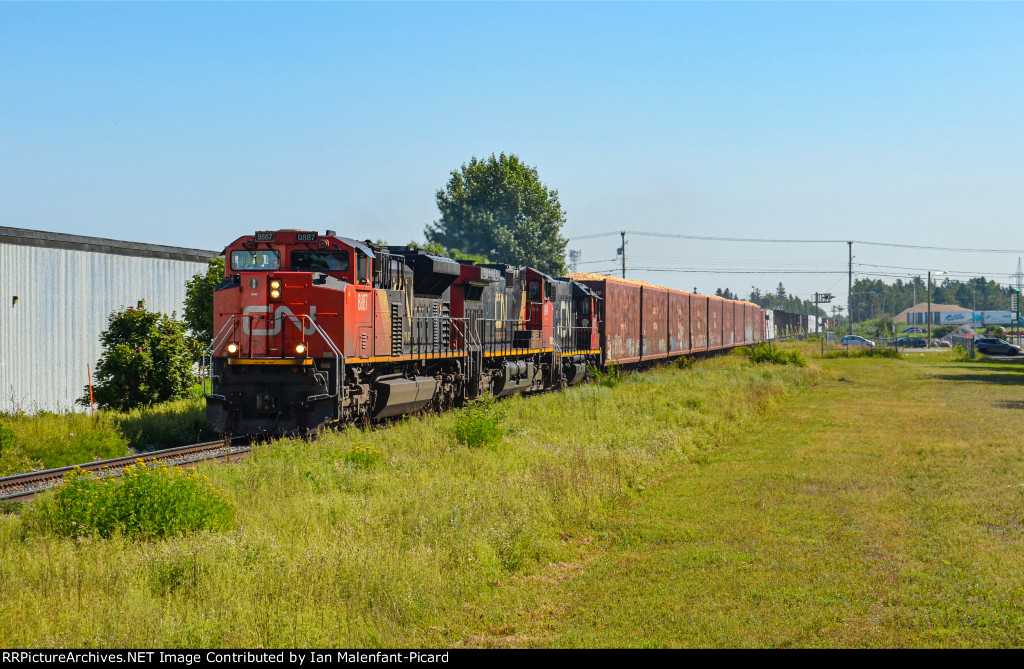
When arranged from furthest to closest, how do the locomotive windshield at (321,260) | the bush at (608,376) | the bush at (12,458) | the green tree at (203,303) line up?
the bush at (608,376), the green tree at (203,303), the locomotive windshield at (321,260), the bush at (12,458)

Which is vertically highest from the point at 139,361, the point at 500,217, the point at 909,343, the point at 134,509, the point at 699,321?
the point at 500,217

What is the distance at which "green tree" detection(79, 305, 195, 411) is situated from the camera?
19.8m

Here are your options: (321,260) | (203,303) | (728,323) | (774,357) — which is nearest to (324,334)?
(321,260)

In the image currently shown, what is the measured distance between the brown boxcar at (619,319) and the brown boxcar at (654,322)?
0.58 metres

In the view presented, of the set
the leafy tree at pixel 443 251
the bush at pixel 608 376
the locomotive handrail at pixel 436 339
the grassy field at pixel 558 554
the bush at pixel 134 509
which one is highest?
the leafy tree at pixel 443 251

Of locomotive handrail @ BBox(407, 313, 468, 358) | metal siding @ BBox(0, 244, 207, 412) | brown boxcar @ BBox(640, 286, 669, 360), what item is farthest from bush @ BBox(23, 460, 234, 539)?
brown boxcar @ BBox(640, 286, 669, 360)

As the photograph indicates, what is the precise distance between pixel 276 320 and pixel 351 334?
1.38m

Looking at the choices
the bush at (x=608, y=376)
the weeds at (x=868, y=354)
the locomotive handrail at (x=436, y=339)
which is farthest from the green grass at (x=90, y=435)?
the weeds at (x=868, y=354)

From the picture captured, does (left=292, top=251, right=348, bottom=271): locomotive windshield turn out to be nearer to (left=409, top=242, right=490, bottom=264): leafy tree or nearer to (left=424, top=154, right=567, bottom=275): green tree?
(left=409, top=242, right=490, bottom=264): leafy tree

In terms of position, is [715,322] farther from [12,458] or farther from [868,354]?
[12,458]

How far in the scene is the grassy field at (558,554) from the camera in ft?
20.3

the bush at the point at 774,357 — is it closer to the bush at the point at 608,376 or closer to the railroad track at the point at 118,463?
the bush at the point at 608,376

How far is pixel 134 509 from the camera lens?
8.56m

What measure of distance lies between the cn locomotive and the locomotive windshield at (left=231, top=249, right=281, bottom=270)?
0.02 meters
